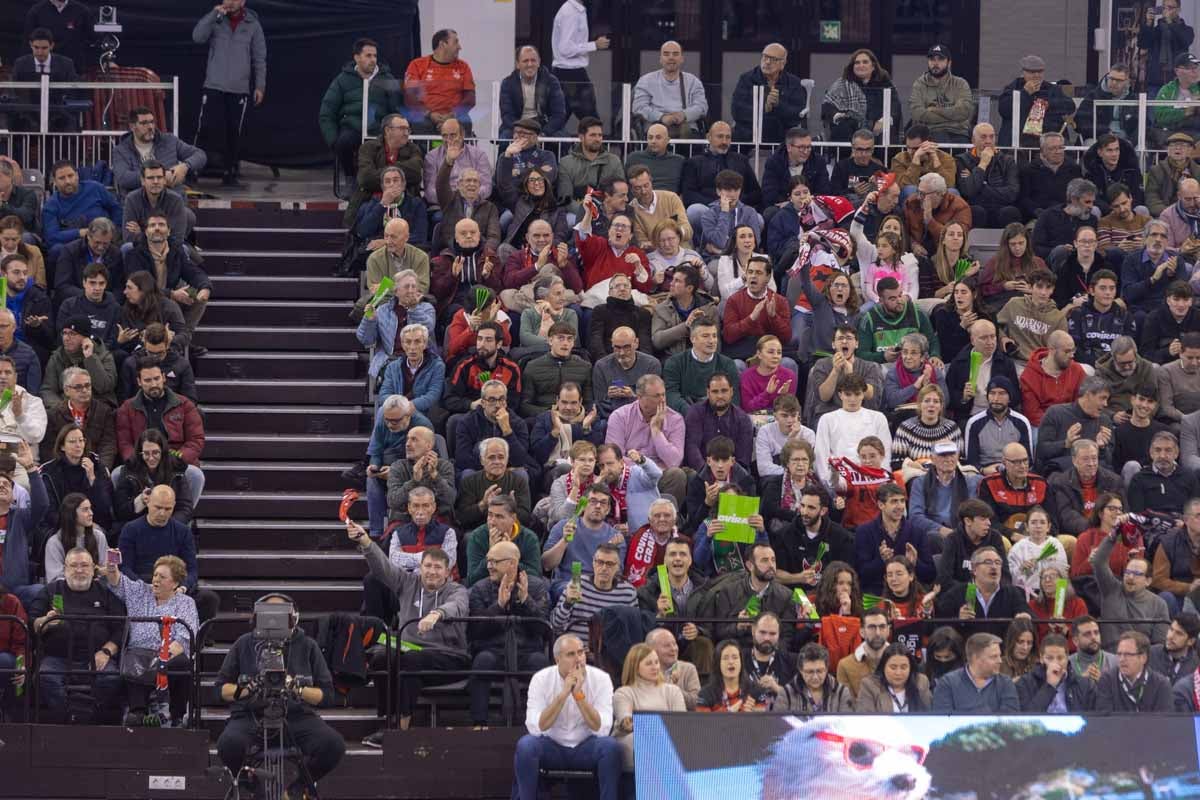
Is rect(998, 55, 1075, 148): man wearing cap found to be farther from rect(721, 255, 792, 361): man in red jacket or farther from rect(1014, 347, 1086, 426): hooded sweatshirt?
rect(721, 255, 792, 361): man in red jacket

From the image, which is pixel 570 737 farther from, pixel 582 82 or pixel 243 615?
pixel 582 82

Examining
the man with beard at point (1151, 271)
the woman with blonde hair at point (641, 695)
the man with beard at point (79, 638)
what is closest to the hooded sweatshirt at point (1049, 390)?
the man with beard at point (1151, 271)

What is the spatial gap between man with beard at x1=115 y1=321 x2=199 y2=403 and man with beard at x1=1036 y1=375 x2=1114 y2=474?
6212mm

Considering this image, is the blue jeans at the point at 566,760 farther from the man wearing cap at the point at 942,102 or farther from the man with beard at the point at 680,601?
the man wearing cap at the point at 942,102

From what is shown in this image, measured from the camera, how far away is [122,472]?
666 inches

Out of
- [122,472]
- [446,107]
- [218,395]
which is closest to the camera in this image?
[122,472]

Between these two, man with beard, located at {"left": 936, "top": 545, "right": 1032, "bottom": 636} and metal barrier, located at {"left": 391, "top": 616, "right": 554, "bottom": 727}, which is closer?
metal barrier, located at {"left": 391, "top": 616, "right": 554, "bottom": 727}

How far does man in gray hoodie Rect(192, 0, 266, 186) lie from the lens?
21.5 meters

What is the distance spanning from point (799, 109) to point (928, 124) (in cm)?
116

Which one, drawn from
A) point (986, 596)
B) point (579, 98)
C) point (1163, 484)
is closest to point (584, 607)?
point (986, 596)

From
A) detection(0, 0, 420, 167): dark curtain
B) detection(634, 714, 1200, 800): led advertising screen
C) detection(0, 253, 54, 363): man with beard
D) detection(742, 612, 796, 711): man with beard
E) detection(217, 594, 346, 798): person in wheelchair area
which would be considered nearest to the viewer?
detection(634, 714, 1200, 800): led advertising screen

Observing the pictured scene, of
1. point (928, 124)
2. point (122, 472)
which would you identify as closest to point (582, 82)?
point (928, 124)

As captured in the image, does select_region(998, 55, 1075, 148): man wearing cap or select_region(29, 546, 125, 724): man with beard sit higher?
select_region(998, 55, 1075, 148): man wearing cap

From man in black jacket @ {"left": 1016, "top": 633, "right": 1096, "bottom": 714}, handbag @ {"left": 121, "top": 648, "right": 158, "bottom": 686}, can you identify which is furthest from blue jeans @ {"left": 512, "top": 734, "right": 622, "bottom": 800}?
man in black jacket @ {"left": 1016, "top": 633, "right": 1096, "bottom": 714}
